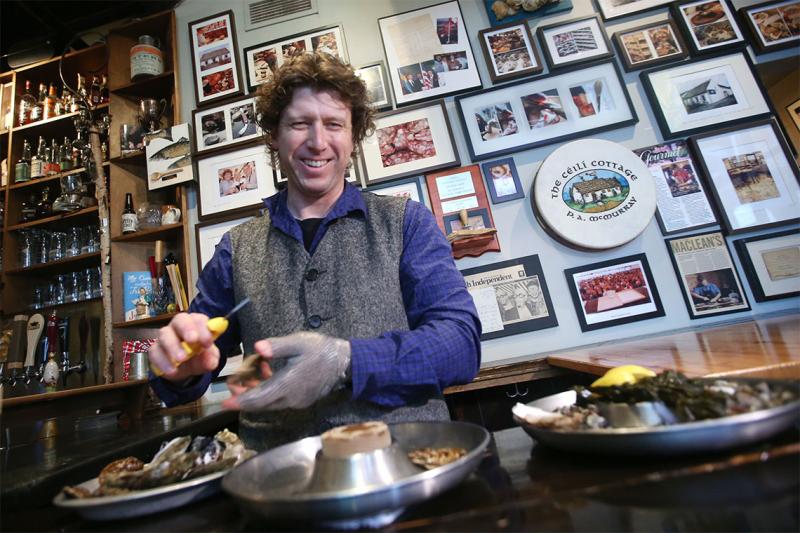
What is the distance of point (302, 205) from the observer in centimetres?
112

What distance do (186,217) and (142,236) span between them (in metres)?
0.28

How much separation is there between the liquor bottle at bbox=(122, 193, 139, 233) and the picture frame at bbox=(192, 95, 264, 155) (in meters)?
0.51

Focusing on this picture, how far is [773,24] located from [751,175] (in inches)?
34.2

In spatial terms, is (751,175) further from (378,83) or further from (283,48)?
(283,48)

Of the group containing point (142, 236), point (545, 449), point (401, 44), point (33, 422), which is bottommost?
point (545, 449)

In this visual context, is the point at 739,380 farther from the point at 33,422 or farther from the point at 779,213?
the point at 33,422

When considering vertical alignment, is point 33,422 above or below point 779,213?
below

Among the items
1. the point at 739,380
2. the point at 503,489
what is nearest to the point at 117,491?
the point at 503,489

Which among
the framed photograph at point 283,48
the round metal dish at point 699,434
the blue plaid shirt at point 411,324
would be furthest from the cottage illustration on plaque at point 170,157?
the round metal dish at point 699,434

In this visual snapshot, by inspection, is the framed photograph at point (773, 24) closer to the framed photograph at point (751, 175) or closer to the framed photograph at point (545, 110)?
the framed photograph at point (751, 175)

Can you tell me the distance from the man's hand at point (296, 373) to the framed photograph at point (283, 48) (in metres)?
2.20

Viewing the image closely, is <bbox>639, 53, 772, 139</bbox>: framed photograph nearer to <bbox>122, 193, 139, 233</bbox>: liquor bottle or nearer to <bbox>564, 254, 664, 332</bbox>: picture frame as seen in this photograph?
<bbox>564, 254, 664, 332</bbox>: picture frame

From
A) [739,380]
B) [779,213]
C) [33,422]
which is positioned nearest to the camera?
[739,380]

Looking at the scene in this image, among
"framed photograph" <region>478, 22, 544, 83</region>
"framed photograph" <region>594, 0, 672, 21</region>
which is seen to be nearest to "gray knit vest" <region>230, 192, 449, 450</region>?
"framed photograph" <region>478, 22, 544, 83</region>
